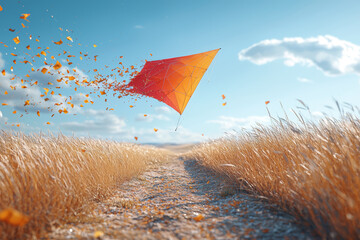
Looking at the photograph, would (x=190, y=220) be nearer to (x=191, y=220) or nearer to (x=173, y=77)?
(x=191, y=220)

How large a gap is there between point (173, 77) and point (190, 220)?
633 cm

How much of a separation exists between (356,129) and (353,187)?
1136 millimetres

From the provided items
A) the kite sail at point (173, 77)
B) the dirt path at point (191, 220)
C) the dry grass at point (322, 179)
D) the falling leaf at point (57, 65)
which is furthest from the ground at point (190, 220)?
the kite sail at point (173, 77)

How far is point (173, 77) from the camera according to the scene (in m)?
8.39

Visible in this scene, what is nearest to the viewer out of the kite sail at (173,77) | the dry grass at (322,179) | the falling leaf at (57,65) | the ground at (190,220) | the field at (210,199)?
the dry grass at (322,179)

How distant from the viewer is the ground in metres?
2.29

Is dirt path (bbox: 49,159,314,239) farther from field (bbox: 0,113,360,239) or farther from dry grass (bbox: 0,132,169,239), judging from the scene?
dry grass (bbox: 0,132,169,239)

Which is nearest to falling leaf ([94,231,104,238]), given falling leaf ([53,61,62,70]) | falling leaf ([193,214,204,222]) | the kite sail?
falling leaf ([193,214,204,222])

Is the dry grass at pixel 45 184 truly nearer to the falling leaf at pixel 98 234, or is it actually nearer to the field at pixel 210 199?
the field at pixel 210 199

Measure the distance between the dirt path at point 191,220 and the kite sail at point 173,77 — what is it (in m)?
4.96

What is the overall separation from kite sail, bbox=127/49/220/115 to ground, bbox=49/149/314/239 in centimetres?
494

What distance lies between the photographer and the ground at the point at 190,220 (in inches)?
90.0

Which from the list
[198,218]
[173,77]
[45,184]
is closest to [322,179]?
[198,218]

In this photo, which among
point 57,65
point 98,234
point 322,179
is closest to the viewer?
point 98,234
